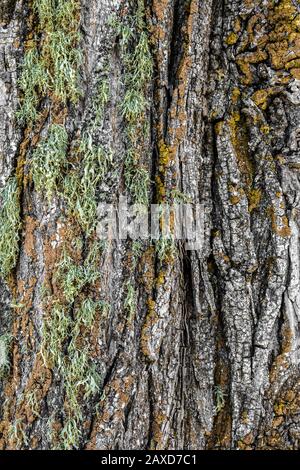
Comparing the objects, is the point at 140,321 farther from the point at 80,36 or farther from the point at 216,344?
the point at 80,36

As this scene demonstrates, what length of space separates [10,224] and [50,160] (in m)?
0.29

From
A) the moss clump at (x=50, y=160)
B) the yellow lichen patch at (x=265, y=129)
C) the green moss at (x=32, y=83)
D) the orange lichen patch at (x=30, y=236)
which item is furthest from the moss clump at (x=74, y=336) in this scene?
the yellow lichen patch at (x=265, y=129)

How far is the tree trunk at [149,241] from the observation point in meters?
1.75

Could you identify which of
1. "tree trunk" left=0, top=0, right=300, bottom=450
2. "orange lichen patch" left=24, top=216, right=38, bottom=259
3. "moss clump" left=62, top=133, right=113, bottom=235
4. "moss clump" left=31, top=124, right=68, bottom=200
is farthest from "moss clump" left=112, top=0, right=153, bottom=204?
"orange lichen patch" left=24, top=216, right=38, bottom=259

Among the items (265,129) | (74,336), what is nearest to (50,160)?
(74,336)

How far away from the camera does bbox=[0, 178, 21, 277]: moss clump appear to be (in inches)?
70.6

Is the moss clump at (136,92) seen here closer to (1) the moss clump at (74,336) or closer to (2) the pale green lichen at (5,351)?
(1) the moss clump at (74,336)

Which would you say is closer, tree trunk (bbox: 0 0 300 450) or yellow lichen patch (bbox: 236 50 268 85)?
tree trunk (bbox: 0 0 300 450)

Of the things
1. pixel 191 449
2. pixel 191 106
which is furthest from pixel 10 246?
pixel 191 449

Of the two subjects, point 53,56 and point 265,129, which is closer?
point 53,56

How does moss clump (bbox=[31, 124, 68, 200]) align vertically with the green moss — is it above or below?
below

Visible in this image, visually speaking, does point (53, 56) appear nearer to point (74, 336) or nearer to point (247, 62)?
point (247, 62)

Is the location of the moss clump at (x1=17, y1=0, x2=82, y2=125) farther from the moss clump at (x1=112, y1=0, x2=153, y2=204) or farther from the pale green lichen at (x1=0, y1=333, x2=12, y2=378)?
the pale green lichen at (x1=0, y1=333, x2=12, y2=378)

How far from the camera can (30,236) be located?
1778 millimetres
